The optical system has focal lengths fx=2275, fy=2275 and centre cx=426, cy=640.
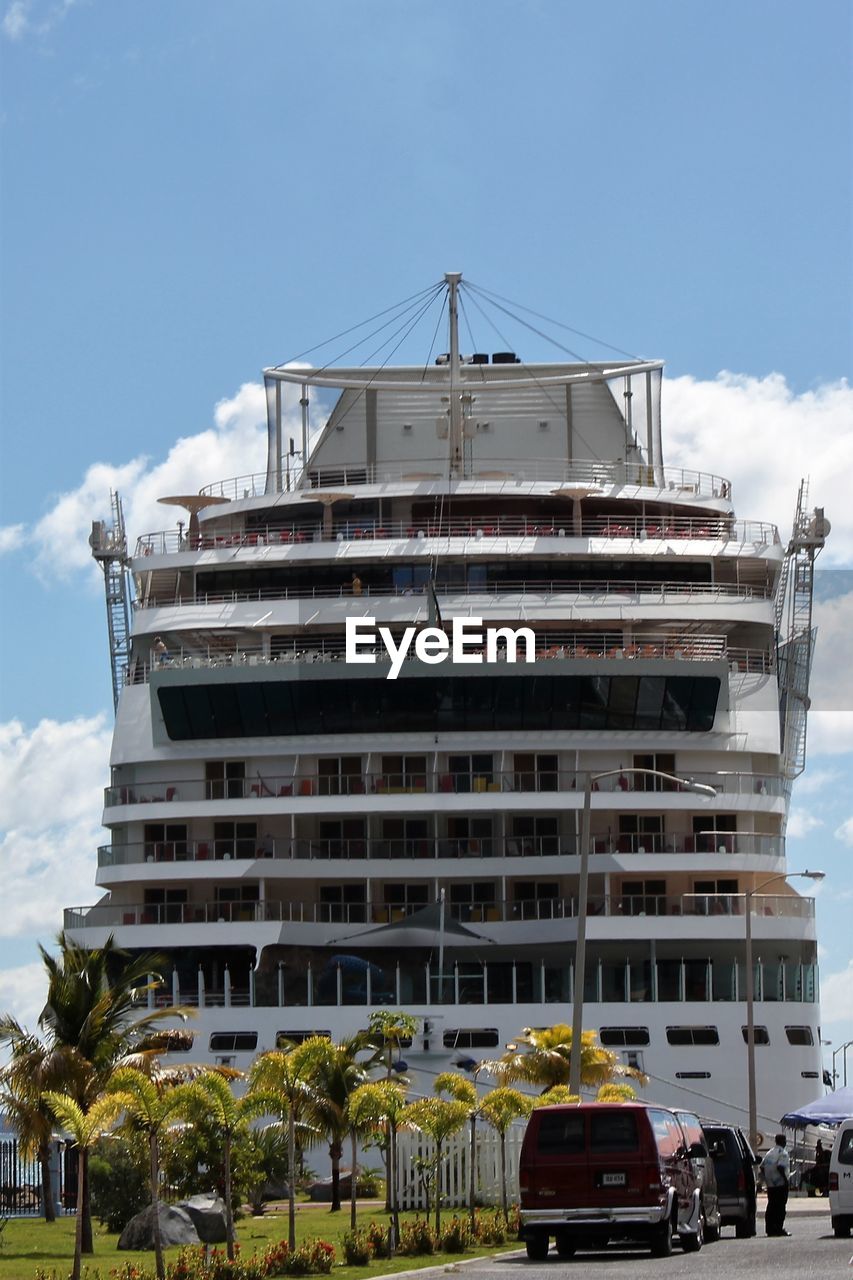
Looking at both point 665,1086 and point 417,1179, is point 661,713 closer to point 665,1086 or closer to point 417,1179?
point 665,1086

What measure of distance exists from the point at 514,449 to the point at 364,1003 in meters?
21.3

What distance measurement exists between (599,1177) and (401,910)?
1158 inches

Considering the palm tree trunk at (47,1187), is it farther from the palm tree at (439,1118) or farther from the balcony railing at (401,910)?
the balcony railing at (401,910)

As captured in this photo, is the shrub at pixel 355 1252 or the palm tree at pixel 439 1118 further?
the palm tree at pixel 439 1118

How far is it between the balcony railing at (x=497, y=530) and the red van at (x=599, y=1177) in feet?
111

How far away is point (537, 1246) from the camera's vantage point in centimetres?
3144

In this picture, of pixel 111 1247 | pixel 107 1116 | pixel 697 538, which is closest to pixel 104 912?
pixel 697 538

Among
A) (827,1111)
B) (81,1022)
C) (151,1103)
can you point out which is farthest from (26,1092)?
(827,1111)

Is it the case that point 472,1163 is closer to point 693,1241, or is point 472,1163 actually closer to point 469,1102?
point 469,1102

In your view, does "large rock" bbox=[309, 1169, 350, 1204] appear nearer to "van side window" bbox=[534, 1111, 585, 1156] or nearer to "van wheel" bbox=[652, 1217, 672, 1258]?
"van side window" bbox=[534, 1111, 585, 1156]

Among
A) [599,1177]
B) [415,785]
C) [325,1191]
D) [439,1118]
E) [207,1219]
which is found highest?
[415,785]

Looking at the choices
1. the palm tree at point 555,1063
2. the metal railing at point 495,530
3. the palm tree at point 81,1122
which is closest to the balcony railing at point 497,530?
the metal railing at point 495,530

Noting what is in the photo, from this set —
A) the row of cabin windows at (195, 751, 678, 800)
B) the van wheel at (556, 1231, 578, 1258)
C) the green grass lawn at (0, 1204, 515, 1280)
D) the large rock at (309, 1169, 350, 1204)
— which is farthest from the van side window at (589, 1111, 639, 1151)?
the row of cabin windows at (195, 751, 678, 800)

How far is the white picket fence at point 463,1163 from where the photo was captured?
1598 inches
